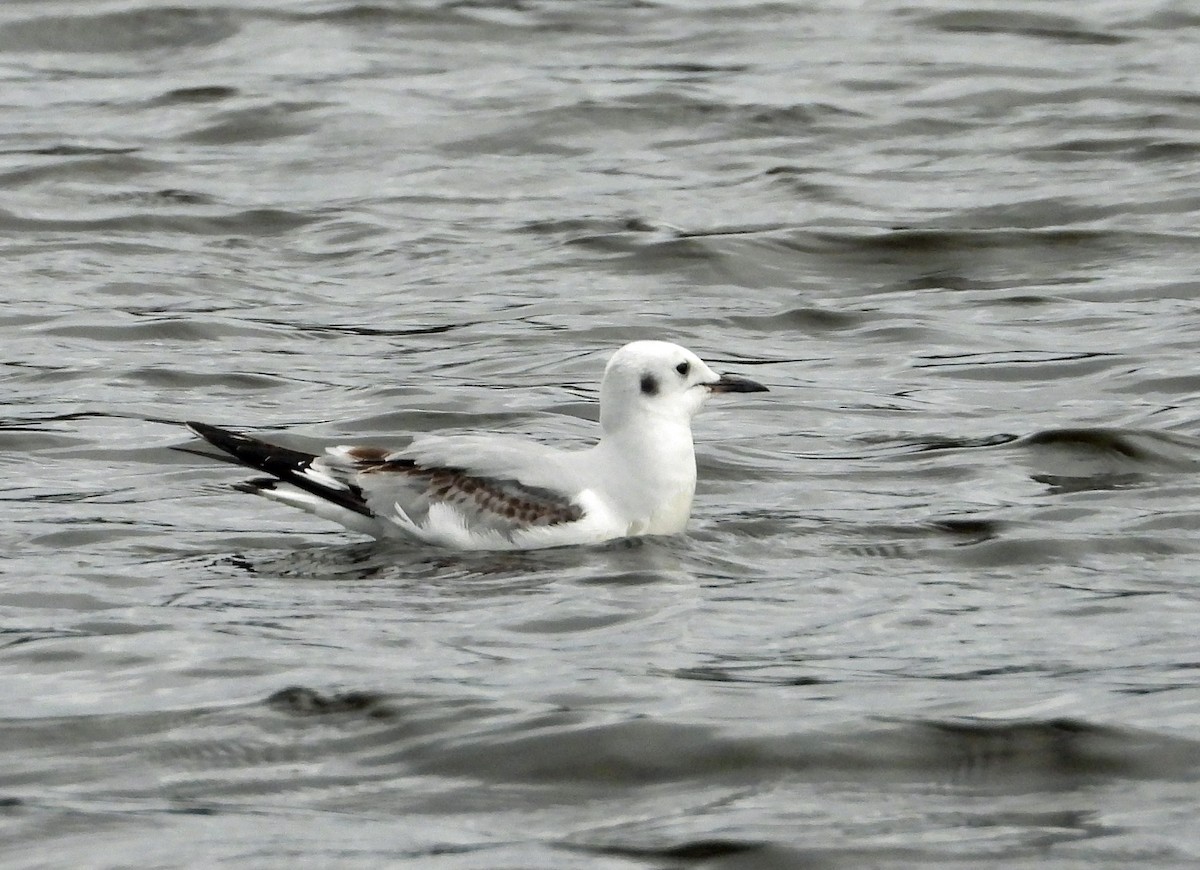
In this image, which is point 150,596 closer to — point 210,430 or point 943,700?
point 210,430

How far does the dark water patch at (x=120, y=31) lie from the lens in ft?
64.8

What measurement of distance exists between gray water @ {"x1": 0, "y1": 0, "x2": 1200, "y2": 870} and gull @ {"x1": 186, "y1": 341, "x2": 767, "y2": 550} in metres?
0.13

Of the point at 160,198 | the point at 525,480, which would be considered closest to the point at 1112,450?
the point at 525,480

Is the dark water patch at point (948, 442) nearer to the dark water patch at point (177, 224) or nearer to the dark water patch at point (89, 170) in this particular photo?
the dark water patch at point (177, 224)

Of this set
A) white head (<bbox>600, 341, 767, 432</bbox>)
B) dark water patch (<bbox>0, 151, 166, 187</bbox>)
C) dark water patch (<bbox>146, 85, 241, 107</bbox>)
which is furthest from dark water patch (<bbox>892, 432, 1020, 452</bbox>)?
dark water patch (<bbox>146, 85, 241, 107</bbox>)

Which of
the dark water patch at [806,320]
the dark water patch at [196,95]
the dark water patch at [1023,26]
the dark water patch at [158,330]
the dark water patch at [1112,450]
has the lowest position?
the dark water patch at [806,320]

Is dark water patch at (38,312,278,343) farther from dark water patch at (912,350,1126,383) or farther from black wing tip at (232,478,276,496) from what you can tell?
black wing tip at (232,478,276,496)

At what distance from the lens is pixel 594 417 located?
436 inches

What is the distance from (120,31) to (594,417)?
10.2 meters

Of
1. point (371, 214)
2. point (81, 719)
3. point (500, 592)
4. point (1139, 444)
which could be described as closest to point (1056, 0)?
point (371, 214)

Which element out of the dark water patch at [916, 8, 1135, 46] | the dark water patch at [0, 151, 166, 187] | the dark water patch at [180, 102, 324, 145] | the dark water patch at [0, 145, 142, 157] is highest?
the dark water patch at [916, 8, 1135, 46]

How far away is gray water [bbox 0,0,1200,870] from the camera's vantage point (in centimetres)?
615

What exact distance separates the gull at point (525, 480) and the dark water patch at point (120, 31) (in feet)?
37.3

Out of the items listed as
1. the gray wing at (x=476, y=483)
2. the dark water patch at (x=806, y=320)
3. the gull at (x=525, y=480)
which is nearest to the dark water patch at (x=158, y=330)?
the dark water patch at (x=806, y=320)
